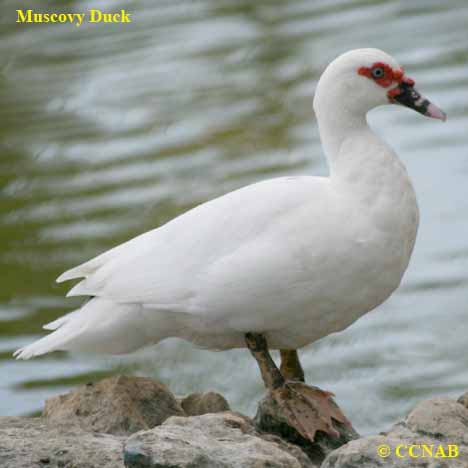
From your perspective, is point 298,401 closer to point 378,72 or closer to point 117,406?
point 117,406

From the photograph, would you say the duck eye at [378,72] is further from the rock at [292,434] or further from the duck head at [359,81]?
the rock at [292,434]

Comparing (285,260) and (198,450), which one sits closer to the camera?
(198,450)

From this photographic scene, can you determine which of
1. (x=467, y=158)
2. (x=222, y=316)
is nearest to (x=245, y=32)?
(x=467, y=158)

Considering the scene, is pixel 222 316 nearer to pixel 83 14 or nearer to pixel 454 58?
pixel 454 58

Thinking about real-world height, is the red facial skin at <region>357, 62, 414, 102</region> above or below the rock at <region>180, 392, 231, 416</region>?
above

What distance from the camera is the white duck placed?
517 centimetres

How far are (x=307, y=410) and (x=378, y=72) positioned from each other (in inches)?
53.6

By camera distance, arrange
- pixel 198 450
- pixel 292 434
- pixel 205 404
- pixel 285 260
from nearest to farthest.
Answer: pixel 198 450
pixel 285 260
pixel 292 434
pixel 205 404

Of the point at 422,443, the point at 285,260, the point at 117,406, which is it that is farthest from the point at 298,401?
the point at 422,443

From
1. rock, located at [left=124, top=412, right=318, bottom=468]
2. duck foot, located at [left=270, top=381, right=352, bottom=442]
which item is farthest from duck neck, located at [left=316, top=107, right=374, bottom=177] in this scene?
rock, located at [left=124, top=412, right=318, bottom=468]

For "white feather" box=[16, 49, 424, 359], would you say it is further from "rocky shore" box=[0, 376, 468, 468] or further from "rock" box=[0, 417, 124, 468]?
"rock" box=[0, 417, 124, 468]

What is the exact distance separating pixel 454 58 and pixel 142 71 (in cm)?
284

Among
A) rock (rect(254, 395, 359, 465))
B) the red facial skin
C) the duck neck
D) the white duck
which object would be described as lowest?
rock (rect(254, 395, 359, 465))

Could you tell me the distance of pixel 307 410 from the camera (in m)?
5.29
